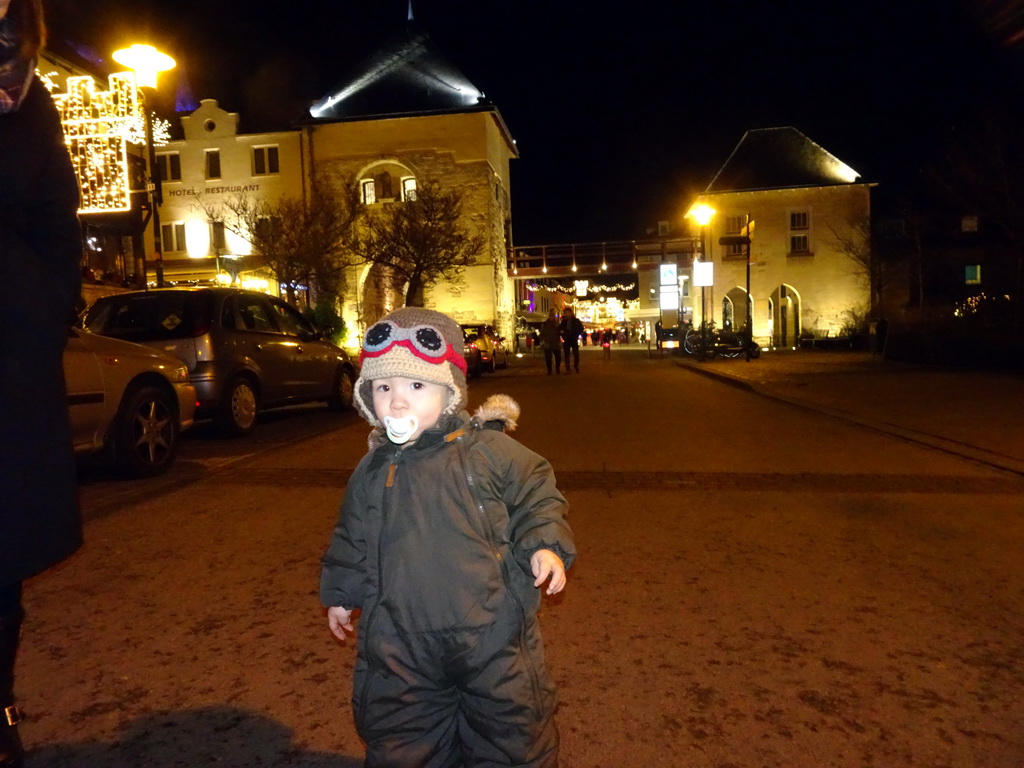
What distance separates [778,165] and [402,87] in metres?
20.5

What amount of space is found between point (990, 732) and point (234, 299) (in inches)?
372

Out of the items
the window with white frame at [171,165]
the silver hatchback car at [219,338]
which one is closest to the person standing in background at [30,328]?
the silver hatchback car at [219,338]

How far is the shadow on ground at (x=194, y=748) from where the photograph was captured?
110 inches

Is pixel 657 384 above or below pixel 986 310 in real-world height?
below

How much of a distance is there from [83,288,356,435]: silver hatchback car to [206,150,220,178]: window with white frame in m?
34.2

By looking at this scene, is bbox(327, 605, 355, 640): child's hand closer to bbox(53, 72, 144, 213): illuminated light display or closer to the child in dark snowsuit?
the child in dark snowsuit

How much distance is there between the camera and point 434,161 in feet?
137

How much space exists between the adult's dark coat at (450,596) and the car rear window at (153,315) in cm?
821

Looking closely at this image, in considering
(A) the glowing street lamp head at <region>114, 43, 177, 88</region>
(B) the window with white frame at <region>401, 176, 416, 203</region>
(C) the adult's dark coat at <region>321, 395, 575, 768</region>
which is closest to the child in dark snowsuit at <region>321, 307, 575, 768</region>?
(C) the adult's dark coat at <region>321, 395, 575, 768</region>

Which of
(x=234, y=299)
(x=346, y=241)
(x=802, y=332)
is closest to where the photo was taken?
(x=234, y=299)

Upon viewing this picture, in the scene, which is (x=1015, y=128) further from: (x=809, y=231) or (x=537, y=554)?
(x=537, y=554)

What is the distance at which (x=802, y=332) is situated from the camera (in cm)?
4391

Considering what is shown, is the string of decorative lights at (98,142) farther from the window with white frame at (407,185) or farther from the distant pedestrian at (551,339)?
the window with white frame at (407,185)

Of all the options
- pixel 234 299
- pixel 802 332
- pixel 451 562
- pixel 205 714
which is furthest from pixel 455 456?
pixel 802 332
